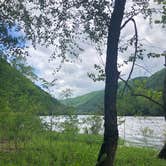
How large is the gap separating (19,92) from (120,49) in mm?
15213

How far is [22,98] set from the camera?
27312 millimetres

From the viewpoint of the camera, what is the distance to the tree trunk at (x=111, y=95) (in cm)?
1187

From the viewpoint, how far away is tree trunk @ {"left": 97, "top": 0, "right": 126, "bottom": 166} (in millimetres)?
11867

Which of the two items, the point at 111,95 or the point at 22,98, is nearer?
the point at 111,95

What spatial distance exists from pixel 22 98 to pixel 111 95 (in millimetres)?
16157

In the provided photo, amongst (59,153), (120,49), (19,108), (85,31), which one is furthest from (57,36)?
(19,108)

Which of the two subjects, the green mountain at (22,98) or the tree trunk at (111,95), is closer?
the tree trunk at (111,95)

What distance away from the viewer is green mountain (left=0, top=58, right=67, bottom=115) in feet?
79.7

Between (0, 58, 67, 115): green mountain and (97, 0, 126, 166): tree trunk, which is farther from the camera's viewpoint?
(0, 58, 67, 115): green mountain

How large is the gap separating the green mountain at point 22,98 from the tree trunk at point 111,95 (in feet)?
34.8

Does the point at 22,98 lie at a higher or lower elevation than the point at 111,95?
higher

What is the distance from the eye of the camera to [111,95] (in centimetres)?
1198

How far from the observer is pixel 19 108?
26.3 meters

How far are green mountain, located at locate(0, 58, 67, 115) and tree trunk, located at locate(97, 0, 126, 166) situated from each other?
10618 millimetres
